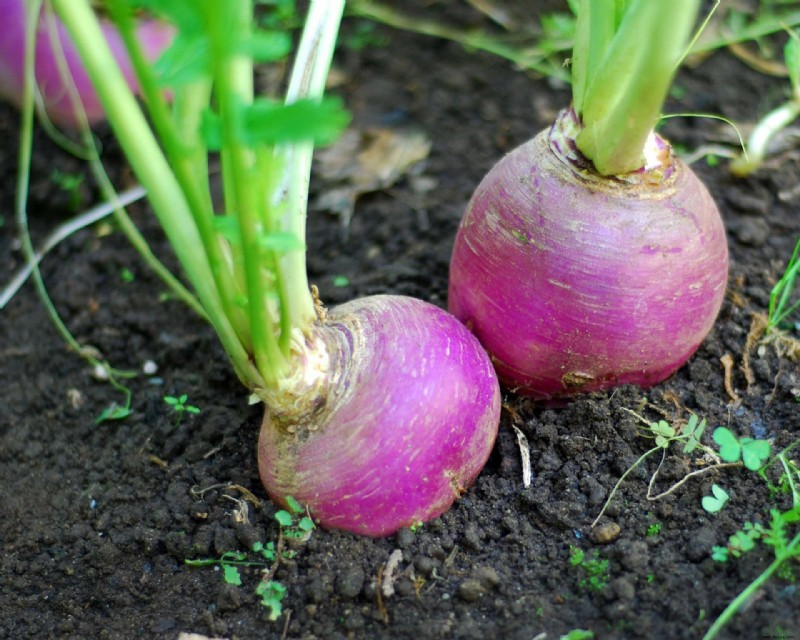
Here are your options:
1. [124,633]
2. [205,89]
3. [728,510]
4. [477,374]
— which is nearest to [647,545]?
[728,510]

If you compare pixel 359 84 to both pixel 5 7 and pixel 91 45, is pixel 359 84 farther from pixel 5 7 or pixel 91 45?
pixel 91 45

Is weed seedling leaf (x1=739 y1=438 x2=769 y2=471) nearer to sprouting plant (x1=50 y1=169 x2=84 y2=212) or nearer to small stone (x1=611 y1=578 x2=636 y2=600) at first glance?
small stone (x1=611 y1=578 x2=636 y2=600)

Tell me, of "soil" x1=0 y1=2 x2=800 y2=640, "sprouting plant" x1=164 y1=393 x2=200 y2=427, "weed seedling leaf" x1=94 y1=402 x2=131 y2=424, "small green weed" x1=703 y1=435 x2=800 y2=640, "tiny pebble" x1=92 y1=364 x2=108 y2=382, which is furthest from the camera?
"tiny pebble" x1=92 y1=364 x2=108 y2=382

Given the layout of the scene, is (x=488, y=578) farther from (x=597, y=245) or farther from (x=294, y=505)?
(x=597, y=245)

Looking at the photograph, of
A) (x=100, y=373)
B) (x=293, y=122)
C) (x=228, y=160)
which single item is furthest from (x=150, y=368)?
(x=293, y=122)

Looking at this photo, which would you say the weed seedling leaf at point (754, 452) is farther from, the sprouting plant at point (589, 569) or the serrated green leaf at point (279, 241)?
the serrated green leaf at point (279, 241)

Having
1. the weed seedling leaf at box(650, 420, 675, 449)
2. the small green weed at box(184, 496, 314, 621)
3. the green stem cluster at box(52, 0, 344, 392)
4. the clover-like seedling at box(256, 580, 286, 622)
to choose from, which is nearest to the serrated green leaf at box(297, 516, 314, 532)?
the small green weed at box(184, 496, 314, 621)
